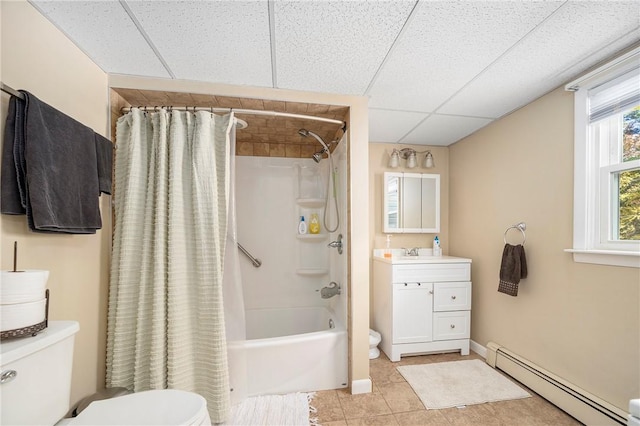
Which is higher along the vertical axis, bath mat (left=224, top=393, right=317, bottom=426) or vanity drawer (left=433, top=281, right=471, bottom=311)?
vanity drawer (left=433, top=281, right=471, bottom=311)

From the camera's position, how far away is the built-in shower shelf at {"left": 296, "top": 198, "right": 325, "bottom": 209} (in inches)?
A: 105

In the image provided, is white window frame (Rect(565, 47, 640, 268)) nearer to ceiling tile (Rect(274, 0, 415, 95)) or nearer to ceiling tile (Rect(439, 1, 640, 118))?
ceiling tile (Rect(439, 1, 640, 118))

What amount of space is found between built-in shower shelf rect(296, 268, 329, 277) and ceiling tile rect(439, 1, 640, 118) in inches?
71.1

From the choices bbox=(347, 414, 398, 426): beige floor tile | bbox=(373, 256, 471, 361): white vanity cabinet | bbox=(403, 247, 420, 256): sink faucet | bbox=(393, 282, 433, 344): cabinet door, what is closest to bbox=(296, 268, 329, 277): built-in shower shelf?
bbox=(373, 256, 471, 361): white vanity cabinet

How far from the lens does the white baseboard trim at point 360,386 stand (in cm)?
190

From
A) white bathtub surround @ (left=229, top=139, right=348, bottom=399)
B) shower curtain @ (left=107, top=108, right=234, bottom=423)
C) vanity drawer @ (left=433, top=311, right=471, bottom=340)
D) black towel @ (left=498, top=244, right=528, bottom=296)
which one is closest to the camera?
shower curtain @ (left=107, top=108, right=234, bottom=423)

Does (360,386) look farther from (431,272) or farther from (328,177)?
(328,177)

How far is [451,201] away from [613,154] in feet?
4.90

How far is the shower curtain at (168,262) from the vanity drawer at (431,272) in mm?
1532

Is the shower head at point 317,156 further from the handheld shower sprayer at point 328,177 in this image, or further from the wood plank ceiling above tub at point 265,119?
the wood plank ceiling above tub at point 265,119

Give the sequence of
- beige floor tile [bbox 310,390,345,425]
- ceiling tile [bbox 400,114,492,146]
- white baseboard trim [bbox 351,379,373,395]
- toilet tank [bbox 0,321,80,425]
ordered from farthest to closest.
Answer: ceiling tile [bbox 400,114,492,146], white baseboard trim [bbox 351,379,373,395], beige floor tile [bbox 310,390,345,425], toilet tank [bbox 0,321,80,425]

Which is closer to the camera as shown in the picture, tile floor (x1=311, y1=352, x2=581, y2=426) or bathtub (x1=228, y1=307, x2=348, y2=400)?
tile floor (x1=311, y1=352, x2=581, y2=426)

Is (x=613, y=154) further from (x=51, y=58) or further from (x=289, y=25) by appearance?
(x=51, y=58)

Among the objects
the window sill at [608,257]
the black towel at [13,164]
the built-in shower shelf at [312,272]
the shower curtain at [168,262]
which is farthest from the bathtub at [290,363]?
the window sill at [608,257]
